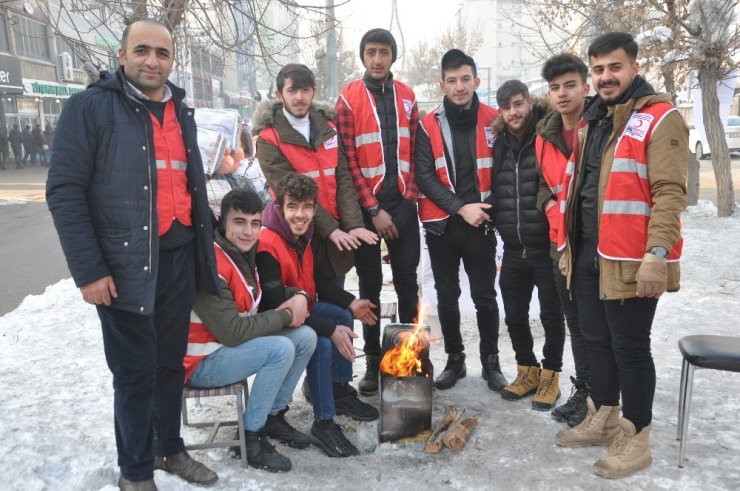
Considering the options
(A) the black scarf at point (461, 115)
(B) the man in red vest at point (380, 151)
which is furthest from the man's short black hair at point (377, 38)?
(A) the black scarf at point (461, 115)

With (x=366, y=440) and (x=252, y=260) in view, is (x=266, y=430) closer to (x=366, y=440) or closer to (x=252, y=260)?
(x=366, y=440)

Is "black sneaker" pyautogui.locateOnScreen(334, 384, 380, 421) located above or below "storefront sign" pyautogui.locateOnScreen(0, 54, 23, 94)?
below

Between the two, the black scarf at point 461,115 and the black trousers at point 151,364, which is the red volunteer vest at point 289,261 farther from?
the black scarf at point 461,115

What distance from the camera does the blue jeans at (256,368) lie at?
3338 millimetres

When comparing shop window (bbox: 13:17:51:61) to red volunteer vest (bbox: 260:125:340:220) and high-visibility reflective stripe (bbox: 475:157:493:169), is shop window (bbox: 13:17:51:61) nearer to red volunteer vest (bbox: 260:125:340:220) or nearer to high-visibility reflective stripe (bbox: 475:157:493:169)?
red volunteer vest (bbox: 260:125:340:220)

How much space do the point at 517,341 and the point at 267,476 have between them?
1980 millimetres

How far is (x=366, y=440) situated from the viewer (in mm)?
3852

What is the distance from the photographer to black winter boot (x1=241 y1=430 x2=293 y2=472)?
339cm

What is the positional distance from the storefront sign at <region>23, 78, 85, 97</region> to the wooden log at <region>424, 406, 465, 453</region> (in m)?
30.9

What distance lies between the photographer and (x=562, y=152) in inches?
147

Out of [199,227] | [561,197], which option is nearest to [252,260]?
[199,227]

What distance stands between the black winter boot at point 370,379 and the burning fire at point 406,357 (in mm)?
796

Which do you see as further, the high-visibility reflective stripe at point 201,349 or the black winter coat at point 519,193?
the black winter coat at point 519,193

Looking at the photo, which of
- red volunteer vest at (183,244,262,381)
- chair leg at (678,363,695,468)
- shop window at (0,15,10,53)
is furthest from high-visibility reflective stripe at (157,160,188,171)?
shop window at (0,15,10,53)
